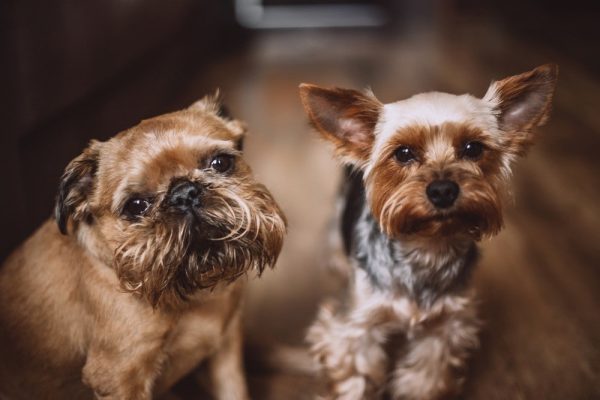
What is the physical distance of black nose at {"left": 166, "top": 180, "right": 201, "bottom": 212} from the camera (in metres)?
1.33

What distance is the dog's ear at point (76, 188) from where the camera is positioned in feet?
4.52

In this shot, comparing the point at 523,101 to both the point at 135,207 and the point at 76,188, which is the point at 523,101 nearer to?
the point at 135,207

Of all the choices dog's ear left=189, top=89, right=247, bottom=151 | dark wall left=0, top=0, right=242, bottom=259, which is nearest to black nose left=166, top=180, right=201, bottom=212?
dog's ear left=189, top=89, right=247, bottom=151

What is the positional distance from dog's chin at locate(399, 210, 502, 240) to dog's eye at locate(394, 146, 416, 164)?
16cm

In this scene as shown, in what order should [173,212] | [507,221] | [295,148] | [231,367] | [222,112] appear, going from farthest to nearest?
[295,148] < [507,221] < [231,367] < [222,112] < [173,212]

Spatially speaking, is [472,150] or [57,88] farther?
[57,88]

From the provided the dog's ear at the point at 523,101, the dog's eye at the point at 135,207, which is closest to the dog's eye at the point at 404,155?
the dog's ear at the point at 523,101

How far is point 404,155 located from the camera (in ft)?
5.04

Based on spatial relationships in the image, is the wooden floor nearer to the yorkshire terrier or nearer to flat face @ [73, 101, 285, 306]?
the yorkshire terrier

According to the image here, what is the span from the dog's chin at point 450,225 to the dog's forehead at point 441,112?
0.21 metres

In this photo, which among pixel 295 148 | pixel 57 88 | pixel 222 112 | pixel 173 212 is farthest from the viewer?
pixel 295 148

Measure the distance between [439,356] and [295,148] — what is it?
6.90ft

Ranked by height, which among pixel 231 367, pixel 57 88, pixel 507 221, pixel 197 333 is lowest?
pixel 507 221

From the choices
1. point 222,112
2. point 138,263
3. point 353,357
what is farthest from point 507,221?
point 138,263
